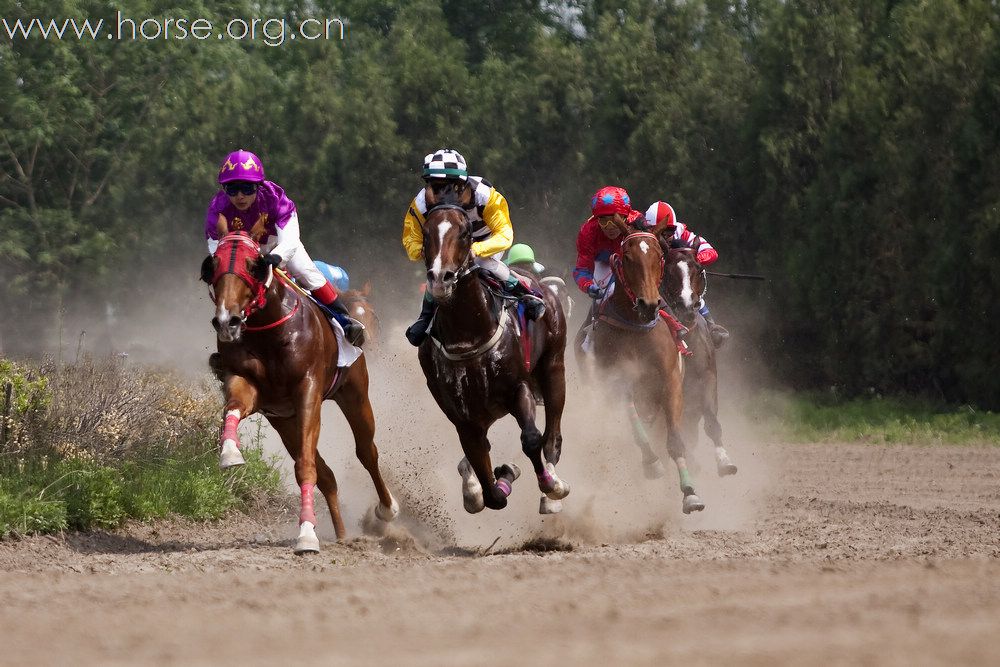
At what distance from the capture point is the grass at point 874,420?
18.3 metres

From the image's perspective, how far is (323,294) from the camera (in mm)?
10656

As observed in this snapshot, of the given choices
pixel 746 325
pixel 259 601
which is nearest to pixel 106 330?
pixel 746 325

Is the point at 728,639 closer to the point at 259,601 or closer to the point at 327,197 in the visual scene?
the point at 259,601

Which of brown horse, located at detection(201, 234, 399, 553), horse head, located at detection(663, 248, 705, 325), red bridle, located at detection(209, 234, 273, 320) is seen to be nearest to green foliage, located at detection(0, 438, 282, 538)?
brown horse, located at detection(201, 234, 399, 553)

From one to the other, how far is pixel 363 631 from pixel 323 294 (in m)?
4.75

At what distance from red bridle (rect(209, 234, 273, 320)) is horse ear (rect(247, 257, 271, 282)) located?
2cm

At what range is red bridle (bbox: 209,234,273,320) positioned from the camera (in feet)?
30.4

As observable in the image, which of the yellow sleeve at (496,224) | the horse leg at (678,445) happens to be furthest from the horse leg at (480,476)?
the horse leg at (678,445)

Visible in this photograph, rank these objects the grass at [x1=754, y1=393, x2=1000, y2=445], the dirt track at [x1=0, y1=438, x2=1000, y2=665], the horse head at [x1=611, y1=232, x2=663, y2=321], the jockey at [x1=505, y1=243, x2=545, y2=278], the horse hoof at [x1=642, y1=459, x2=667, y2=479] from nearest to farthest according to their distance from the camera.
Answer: the dirt track at [x1=0, y1=438, x2=1000, y2=665] → the horse head at [x1=611, y1=232, x2=663, y2=321] → the horse hoof at [x1=642, y1=459, x2=667, y2=479] → the jockey at [x1=505, y1=243, x2=545, y2=278] → the grass at [x1=754, y1=393, x2=1000, y2=445]

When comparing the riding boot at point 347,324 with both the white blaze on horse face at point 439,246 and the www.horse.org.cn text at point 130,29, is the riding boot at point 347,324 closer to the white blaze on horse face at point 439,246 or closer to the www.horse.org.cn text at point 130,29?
the white blaze on horse face at point 439,246

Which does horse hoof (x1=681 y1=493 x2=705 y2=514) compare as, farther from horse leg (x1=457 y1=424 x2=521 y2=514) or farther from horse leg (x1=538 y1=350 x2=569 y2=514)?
horse leg (x1=457 y1=424 x2=521 y2=514)

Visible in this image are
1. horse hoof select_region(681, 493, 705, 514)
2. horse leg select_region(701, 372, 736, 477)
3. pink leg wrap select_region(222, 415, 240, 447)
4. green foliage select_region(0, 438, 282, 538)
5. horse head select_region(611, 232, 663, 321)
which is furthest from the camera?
horse leg select_region(701, 372, 736, 477)

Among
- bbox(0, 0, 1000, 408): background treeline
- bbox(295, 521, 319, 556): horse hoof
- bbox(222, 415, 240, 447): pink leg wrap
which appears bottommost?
bbox(295, 521, 319, 556): horse hoof

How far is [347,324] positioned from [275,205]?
1.08 meters
